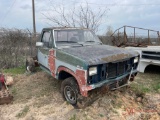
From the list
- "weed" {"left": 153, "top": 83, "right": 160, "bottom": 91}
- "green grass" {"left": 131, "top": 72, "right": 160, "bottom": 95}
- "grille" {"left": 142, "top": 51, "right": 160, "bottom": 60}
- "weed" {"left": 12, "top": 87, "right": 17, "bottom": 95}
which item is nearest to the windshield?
"green grass" {"left": 131, "top": 72, "right": 160, "bottom": 95}

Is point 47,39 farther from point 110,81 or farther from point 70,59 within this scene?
point 110,81

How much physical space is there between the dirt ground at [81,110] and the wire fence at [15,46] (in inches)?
173

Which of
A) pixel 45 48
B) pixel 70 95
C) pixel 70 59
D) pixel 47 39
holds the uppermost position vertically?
pixel 47 39

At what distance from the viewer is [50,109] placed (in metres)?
5.40

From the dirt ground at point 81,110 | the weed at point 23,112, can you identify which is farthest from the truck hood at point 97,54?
the weed at point 23,112

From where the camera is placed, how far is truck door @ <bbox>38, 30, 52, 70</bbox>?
21.0 feet

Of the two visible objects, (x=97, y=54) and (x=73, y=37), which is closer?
(x=97, y=54)

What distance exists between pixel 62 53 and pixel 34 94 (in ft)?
5.67

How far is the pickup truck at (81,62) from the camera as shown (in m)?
4.77

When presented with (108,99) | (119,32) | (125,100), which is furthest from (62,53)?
(119,32)

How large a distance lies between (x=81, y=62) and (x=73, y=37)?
1.91m

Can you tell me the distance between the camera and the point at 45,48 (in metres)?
6.54

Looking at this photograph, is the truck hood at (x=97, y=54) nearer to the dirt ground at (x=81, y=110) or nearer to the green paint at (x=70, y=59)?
the green paint at (x=70, y=59)

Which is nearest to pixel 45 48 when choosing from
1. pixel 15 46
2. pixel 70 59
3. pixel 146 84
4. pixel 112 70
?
pixel 70 59
